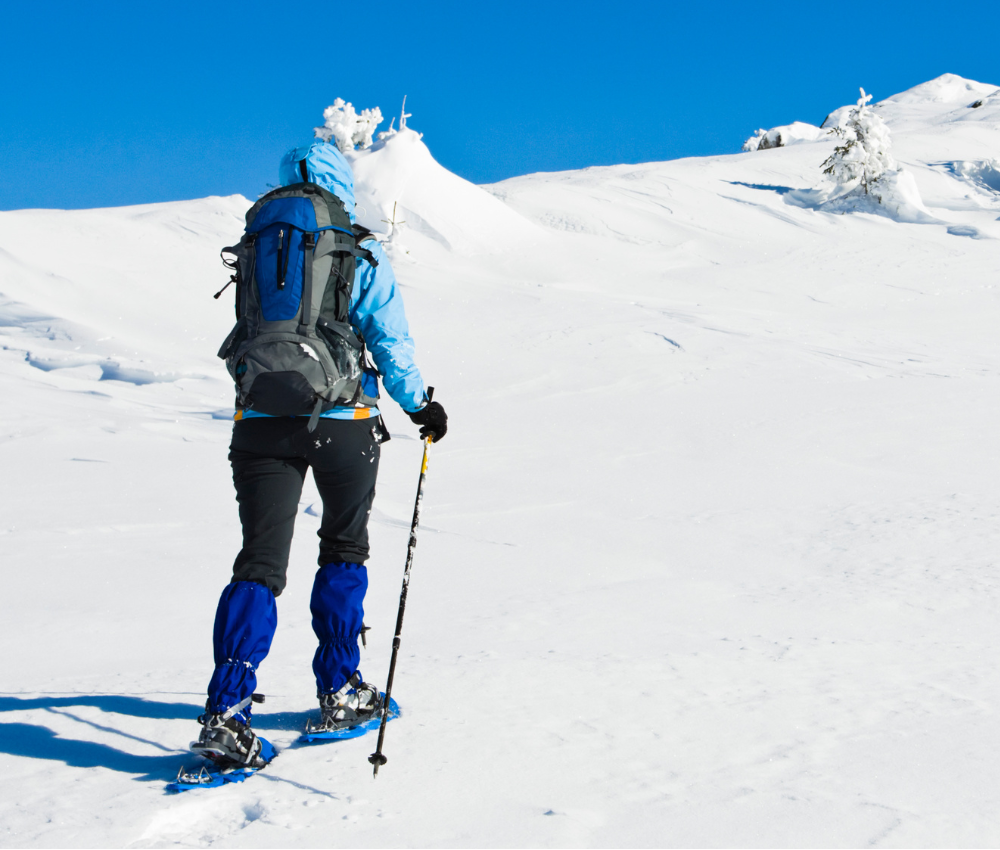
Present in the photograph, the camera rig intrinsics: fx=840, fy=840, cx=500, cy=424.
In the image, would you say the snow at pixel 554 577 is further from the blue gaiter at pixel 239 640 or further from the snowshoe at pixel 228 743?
the blue gaiter at pixel 239 640

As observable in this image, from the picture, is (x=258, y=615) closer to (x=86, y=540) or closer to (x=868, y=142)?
(x=86, y=540)

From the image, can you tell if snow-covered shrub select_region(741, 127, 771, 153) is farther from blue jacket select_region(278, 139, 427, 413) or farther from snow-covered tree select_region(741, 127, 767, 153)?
blue jacket select_region(278, 139, 427, 413)

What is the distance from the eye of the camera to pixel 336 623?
259cm

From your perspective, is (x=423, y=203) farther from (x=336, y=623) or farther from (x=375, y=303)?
(x=336, y=623)

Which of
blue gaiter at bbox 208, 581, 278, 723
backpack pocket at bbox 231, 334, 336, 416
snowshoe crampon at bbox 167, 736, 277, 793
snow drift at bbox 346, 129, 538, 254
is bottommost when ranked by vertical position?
snowshoe crampon at bbox 167, 736, 277, 793

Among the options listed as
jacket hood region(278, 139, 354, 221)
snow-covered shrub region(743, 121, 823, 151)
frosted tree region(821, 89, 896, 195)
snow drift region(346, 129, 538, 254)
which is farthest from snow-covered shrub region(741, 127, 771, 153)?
jacket hood region(278, 139, 354, 221)

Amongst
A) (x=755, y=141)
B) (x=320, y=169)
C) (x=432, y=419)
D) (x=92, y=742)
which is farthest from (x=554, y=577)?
(x=755, y=141)

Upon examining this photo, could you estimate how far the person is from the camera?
2.36 m

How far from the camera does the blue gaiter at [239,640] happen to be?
2312 millimetres

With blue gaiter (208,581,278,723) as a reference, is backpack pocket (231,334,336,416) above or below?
above

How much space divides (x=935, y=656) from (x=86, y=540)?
4629mm

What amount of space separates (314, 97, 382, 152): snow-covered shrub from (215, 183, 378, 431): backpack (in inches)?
1183

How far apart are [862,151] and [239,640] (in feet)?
88.8

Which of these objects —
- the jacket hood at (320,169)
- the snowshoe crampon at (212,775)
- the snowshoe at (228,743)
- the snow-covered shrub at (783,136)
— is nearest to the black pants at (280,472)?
the snowshoe at (228,743)
